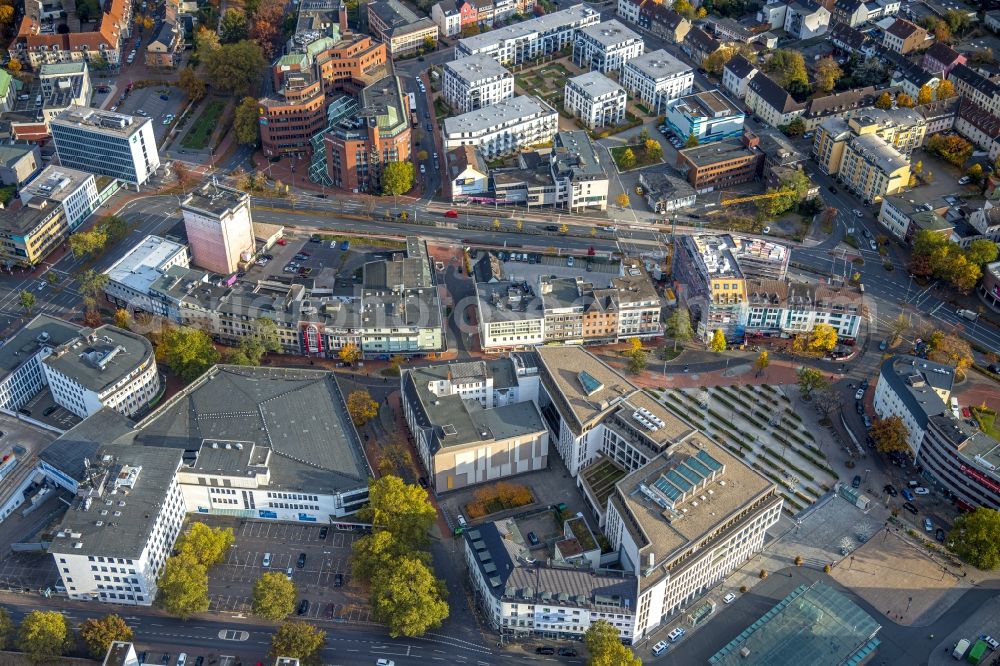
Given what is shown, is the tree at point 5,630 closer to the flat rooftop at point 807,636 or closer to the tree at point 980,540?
the flat rooftop at point 807,636

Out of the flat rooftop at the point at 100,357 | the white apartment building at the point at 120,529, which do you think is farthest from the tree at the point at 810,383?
Answer: the flat rooftop at the point at 100,357

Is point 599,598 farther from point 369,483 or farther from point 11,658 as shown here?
point 11,658

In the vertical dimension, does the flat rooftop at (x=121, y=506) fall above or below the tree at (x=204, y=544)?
above

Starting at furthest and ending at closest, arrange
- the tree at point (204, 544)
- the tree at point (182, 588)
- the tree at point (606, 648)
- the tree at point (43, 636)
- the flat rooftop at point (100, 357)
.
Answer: the flat rooftop at point (100, 357), the tree at point (204, 544), the tree at point (182, 588), the tree at point (43, 636), the tree at point (606, 648)

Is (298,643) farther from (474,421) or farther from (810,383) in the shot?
(810,383)

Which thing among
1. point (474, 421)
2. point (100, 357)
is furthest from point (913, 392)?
point (100, 357)
